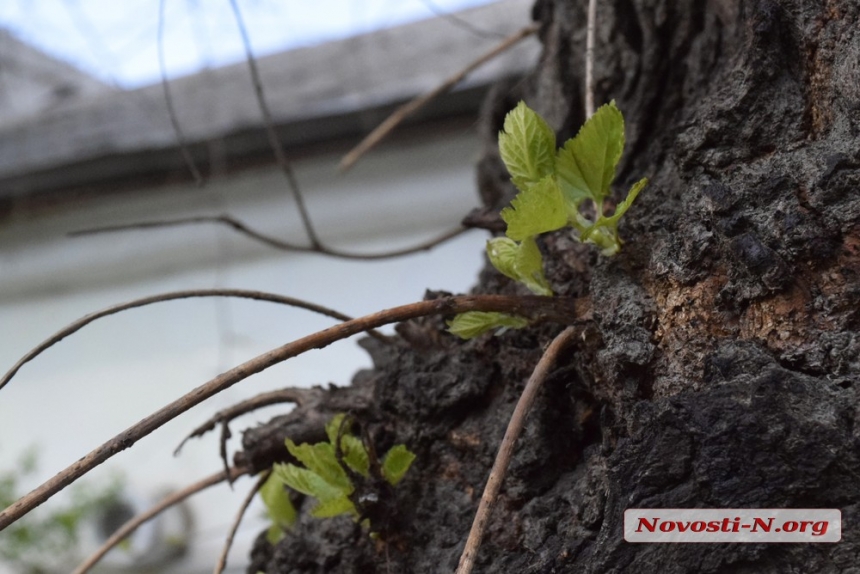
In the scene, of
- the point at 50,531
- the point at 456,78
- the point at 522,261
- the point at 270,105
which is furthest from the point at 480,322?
the point at 50,531

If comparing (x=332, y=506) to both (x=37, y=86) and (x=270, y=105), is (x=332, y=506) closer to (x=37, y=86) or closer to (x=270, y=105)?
(x=270, y=105)

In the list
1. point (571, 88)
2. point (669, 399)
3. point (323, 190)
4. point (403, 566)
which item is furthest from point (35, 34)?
point (669, 399)

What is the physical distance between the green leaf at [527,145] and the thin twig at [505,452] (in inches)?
4.4

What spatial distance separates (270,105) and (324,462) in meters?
1.13

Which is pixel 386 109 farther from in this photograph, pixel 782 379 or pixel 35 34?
pixel 782 379

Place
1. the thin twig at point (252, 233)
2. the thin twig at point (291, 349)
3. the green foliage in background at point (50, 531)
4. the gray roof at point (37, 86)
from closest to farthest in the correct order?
the thin twig at point (291, 349) → the thin twig at point (252, 233) → the green foliage in background at point (50, 531) → the gray roof at point (37, 86)

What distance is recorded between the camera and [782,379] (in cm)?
35

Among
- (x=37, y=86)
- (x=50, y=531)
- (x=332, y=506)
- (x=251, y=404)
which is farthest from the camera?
(x=37, y=86)

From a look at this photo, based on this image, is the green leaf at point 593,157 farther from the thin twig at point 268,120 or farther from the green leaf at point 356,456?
the thin twig at point 268,120

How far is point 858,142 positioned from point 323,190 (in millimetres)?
1212

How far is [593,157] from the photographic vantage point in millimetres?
450

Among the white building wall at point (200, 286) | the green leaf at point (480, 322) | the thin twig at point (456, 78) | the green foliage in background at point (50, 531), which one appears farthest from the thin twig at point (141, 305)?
the green foliage in background at point (50, 531)

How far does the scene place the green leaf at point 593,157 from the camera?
17.0 inches

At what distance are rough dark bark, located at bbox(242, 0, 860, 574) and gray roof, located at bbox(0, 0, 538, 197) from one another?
862 mm
